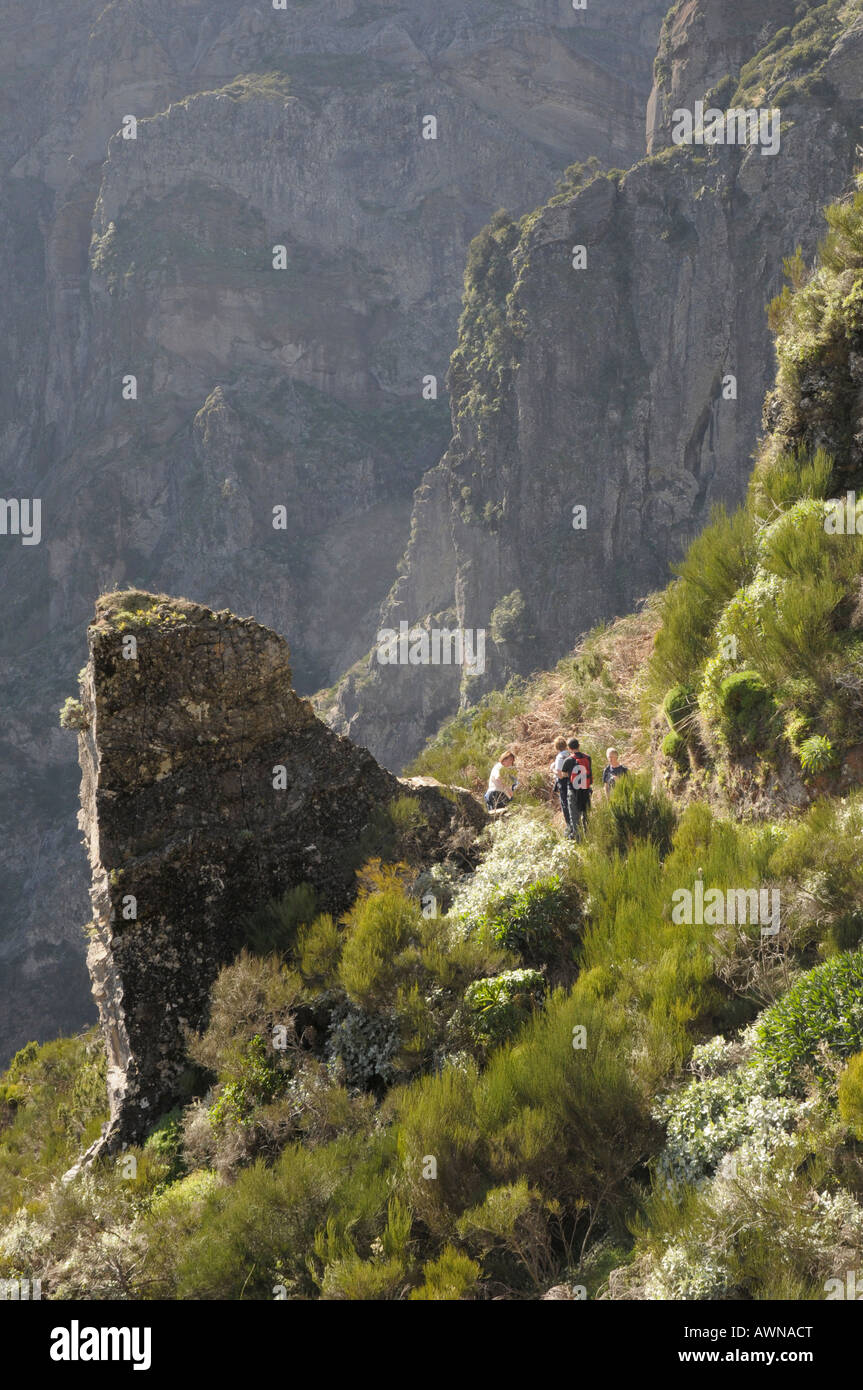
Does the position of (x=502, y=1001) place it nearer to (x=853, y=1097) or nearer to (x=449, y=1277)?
(x=449, y=1277)

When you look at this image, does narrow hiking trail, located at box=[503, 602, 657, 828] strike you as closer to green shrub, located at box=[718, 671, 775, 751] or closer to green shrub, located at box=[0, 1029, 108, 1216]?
green shrub, located at box=[718, 671, 775, 751]

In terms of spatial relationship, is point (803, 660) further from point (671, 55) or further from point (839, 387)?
point (671, 55)

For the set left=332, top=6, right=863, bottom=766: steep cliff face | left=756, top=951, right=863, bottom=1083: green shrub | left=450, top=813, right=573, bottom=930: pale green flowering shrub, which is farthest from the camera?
left=332, top=6, right=863, bottom=766: steep cliff face

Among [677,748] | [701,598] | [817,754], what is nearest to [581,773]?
[677,748]

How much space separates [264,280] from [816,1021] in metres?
108

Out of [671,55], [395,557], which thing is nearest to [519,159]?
[671,55]

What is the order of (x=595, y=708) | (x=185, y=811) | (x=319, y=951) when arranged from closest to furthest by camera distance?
(x=319, y=951) → (x=185, y=811) → (x=595, y=708)

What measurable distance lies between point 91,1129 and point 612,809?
203 inches

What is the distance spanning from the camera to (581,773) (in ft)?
26.3

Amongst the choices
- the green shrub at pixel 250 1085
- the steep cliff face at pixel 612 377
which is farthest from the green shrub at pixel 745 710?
the steep cliff face at pixel 612 377

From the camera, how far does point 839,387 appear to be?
824 cm

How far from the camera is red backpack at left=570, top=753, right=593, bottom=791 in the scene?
26.3 ft

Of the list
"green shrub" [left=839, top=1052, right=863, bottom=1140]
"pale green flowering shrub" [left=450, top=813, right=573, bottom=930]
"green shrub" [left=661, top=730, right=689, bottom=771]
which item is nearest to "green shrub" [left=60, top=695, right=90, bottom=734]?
"pale green flowering shrub" [left=450, top=813, right=573, bottom=930]

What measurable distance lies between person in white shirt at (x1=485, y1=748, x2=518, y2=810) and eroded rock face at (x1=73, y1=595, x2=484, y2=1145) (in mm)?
1100
